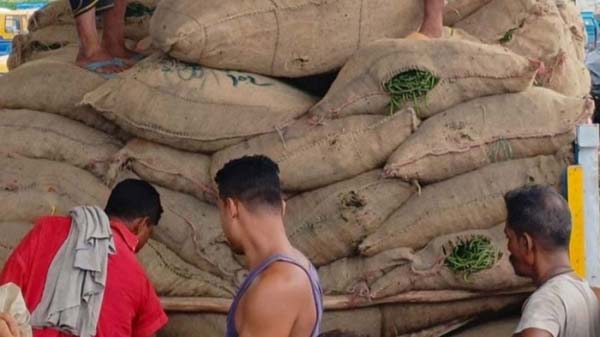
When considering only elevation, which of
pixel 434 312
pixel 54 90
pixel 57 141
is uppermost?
A: pixel 54 90

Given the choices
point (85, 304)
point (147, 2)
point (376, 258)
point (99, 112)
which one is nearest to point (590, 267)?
point (376, 258)

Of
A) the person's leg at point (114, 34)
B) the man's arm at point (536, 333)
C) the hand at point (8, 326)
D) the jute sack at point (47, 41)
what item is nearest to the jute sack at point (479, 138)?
the man's arm at point (536, 333)

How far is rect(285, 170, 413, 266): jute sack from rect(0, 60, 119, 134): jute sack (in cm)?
108

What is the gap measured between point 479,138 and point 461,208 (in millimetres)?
281

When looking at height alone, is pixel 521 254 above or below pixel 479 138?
above

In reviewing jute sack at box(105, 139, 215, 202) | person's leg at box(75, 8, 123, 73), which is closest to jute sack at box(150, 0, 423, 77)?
jute sack at box(105, 139, 215, 202)

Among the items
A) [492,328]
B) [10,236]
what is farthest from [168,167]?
[492,328]

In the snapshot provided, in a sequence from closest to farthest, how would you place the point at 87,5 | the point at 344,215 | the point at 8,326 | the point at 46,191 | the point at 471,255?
the point at 8,326 < the point at 471,255 < the point at 344,215 < the point at 46,191 < the point at 87,5

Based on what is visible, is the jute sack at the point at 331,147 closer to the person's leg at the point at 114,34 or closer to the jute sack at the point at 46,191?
the jute sack at the point at 46,191

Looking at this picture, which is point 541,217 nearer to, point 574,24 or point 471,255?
point 471,255

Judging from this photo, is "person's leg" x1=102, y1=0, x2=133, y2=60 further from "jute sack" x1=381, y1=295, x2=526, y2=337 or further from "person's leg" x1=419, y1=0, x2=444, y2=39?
"jute sack" x1=381, y1=295, x2=526, y2=337

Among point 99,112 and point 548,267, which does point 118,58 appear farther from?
point 548,267

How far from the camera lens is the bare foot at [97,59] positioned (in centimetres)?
514

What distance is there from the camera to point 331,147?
439 centimetres
